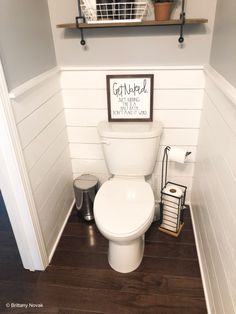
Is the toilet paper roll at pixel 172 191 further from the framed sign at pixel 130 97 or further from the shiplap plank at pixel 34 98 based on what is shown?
the shiplap plank at pixel 34 98

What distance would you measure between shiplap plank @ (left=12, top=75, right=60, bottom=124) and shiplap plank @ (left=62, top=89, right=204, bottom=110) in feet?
0.42

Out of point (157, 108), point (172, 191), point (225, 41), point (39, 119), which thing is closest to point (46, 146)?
point (39, 119)

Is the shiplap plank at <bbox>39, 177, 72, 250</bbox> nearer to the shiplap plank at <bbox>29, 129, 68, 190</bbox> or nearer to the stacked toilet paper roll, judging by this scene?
the shiplap plank at <bbox>29, 129, 68, 190</bbox>

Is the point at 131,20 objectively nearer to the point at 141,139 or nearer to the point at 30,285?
the point at 141,139

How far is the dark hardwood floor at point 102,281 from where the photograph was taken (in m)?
1.36

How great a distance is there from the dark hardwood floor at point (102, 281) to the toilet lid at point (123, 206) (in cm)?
42

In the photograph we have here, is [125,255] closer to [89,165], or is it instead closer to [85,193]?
[85,193]

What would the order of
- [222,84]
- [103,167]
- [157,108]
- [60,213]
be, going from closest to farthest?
[222,84]
[157,108]
[60,213]
[103,167]

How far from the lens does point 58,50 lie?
63.2 inches

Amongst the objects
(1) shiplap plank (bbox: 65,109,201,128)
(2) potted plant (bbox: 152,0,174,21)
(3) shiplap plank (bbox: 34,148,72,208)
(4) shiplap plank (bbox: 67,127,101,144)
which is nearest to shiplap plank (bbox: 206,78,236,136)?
(1) shiplap plank (bbox: 65,109,201,128)

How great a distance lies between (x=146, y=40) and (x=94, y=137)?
2.49 ft

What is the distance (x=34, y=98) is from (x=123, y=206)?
31.5 inches

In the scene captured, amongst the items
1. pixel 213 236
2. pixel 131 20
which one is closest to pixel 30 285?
pixel 213 236

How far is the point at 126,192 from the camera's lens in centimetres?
154
